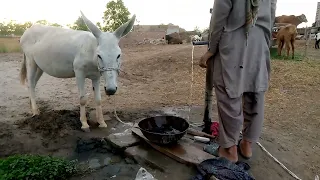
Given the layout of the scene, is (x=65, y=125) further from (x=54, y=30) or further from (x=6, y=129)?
(x=54, y=30)

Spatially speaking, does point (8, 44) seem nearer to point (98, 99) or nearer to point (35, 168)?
point (98, 99)

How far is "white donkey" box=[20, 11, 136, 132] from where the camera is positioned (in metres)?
3.15

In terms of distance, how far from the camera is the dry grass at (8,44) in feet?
53.6

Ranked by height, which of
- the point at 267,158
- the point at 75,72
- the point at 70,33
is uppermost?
the point at 70,33

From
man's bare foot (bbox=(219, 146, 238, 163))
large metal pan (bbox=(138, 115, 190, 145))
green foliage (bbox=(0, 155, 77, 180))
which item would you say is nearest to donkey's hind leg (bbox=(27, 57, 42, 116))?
green foliage (bbox=(0, 155, 77, 180))

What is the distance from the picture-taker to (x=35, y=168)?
2.71 meters

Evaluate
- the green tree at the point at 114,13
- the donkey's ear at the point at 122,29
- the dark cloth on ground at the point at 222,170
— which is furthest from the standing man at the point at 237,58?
the green tree at the point at 114,13

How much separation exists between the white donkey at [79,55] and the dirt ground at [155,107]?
1.72 feet

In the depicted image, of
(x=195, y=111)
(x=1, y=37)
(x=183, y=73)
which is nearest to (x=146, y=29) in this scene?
(x=1, y=37)

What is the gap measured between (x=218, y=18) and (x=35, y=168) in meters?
2.45

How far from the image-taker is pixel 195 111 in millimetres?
5012

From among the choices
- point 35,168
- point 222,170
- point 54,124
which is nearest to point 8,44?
point 54,124

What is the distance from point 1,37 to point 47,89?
494 inches

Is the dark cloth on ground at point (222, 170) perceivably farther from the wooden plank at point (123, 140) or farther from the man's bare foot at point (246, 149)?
the wooden plank at point (123, 140)
